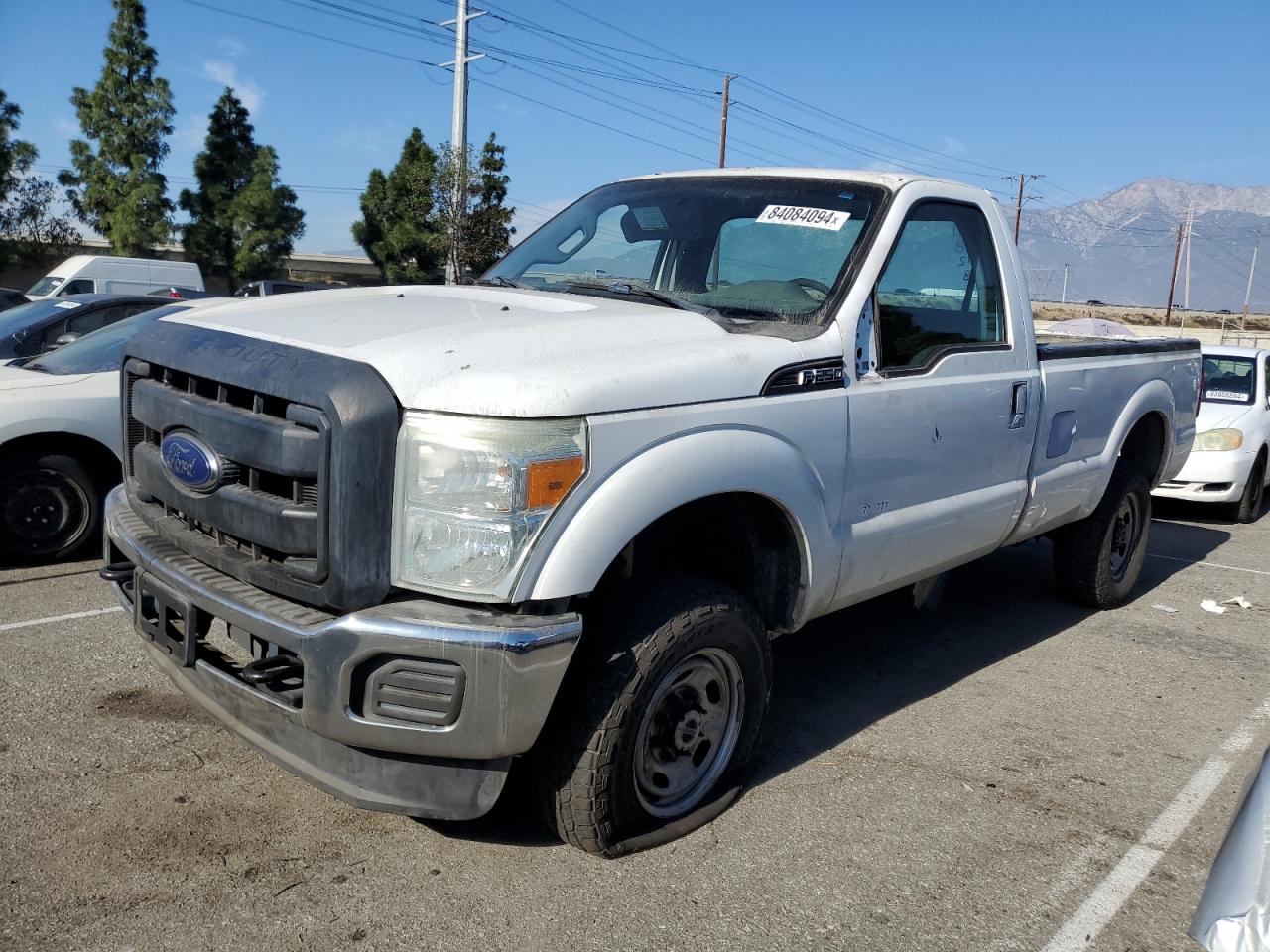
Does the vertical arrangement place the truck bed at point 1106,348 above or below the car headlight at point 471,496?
above

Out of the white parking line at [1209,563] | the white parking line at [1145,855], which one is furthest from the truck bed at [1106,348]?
the white parking line at [1209,563]

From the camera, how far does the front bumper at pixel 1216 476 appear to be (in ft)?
30.9

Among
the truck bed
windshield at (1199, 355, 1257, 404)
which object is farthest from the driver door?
windshield at (1199, 355, 1257, 404)

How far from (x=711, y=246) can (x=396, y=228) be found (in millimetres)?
41273

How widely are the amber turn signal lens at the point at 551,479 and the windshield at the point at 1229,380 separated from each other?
9.30m

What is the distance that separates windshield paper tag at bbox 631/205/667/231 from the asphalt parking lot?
2.06m

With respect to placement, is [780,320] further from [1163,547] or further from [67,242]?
[67,242]

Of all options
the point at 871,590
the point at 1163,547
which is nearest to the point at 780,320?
the point at 871,590

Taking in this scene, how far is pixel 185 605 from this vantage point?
288 cm

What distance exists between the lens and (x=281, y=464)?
8.71ft

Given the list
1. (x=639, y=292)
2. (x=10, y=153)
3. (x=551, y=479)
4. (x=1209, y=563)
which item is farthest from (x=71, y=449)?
(x=10, y=153)

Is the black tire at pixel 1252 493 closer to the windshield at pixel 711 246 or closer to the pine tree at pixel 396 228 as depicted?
the windshield at pixel 711 246

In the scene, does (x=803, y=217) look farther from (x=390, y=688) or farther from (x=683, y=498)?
(x=390, y=688)

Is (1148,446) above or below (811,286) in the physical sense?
below
